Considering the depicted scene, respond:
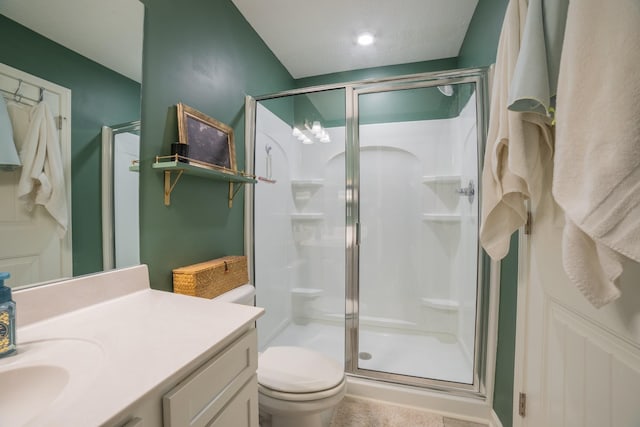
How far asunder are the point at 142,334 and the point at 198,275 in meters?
0.57

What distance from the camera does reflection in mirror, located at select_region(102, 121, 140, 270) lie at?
0.94 meters

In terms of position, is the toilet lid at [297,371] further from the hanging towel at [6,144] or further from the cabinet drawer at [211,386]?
the hanging towel at [6,144]

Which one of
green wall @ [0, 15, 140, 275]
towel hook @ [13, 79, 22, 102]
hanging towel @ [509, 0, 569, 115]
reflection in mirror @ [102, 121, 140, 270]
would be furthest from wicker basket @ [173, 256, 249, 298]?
hanging towel @ [509, 0, 569, 115]

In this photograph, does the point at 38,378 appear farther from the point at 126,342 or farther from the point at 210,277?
the point at 210,277

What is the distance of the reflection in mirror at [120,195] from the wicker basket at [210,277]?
8.3 inches

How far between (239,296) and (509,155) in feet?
4.43

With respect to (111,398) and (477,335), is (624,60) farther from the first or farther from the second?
(477,335)

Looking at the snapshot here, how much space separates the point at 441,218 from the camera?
2162mm

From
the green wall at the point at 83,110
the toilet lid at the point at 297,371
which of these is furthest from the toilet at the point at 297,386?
the green wall at the point at 83,110

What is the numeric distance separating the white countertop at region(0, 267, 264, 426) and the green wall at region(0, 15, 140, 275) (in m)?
0.17

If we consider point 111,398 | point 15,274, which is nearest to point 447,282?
point 111,398

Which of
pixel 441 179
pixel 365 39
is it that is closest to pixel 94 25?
pixel 365 39

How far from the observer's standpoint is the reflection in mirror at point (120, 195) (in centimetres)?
94

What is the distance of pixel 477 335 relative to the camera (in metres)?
1.54
